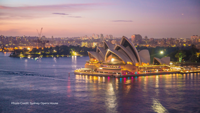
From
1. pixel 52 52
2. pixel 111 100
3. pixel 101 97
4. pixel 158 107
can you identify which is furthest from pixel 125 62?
pixel 52 52

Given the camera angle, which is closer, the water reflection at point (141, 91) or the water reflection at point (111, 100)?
the water reflection at point (111, 100)

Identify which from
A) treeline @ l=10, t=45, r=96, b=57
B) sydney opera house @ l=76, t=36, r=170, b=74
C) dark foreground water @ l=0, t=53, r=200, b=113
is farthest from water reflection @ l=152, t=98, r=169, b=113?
treeline @ l=10, t=45, r=96, b=57

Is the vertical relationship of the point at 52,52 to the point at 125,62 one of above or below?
above

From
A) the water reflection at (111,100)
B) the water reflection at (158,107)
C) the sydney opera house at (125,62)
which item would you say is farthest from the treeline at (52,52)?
the water reflection at (158,107)

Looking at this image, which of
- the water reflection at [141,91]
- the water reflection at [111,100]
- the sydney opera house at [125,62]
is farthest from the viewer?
the sydney opera house at [125,62]

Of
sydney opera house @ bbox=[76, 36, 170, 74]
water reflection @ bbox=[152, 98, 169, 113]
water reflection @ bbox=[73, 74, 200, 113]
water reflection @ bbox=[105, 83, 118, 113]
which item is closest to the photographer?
water reflection @ bbox=[152, 98, 169, 113]

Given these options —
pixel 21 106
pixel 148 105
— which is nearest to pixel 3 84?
pixel 21 106

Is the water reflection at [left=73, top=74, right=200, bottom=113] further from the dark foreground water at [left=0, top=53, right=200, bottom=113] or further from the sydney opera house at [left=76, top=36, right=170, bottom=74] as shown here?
the sydney opera house at [left=76, top=36, right=170, bottom=74]

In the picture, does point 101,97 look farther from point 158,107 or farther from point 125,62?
point 125,62

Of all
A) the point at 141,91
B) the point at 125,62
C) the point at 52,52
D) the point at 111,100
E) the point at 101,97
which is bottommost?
the point at 111,100

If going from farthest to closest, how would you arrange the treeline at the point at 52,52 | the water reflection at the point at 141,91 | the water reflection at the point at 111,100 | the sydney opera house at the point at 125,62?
the treeline at the point at 52,52
the sydney opera house at the point at 125,62
the water reflection at the point at 141,91
the water reflection at the point at 111,100

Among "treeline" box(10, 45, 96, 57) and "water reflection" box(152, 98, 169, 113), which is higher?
"treeline" box(10, 45, 96, 57)

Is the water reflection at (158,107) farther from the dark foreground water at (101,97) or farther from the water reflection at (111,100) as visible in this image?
the water reflection at (111,100)
